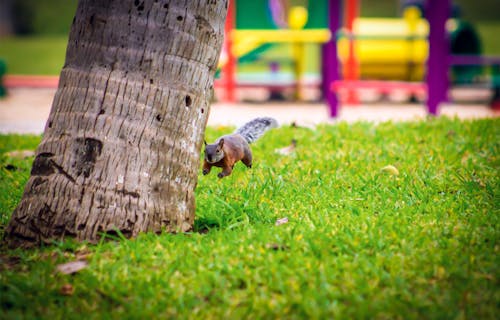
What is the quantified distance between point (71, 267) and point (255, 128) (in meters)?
2.06

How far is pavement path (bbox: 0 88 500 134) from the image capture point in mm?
8031

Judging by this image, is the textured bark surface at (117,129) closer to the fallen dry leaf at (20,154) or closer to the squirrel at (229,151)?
the squirrel at (229,151)

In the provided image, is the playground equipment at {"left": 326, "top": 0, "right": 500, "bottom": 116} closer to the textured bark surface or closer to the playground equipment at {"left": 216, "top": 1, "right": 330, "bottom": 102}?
the playground equipment at {"left": 216, "top": 1, "right": 330, "bottom": 102}

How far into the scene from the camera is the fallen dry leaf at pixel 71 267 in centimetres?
260

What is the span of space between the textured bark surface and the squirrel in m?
0.66

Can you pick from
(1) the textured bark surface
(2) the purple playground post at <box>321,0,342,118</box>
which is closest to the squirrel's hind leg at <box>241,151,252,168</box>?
(1) the textured bark surface

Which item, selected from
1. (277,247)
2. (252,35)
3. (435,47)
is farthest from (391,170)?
(252,35)

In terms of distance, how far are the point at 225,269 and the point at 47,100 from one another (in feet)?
31.4

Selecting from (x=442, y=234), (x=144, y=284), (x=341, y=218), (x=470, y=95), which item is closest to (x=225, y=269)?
(x=144, y=284)

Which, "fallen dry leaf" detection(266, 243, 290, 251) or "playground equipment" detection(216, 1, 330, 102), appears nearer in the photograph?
"fallen dry leaf" detection(266, 243, 290, 251)

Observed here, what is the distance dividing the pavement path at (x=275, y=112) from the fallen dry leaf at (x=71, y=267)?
4.88 m

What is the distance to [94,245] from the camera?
2844mm

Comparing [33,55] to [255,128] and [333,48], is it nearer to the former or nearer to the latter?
[333,48]

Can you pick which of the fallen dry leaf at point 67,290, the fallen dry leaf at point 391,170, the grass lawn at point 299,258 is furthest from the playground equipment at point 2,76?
the fallen dry leaf at point 67,290
